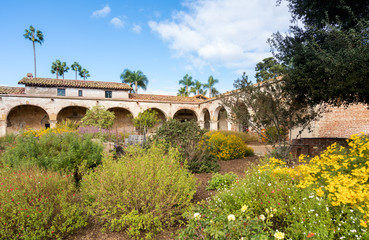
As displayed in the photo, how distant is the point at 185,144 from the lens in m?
6.52

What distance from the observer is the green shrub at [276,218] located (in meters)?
1.91

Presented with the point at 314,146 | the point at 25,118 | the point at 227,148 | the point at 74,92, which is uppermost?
the point at 74,92

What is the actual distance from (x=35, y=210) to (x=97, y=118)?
55.1 ft

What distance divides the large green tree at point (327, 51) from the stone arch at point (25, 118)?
23555 millimetres

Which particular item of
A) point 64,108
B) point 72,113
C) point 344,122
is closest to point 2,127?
point 64,108

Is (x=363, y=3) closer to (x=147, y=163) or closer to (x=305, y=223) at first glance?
(x=305, y=223)

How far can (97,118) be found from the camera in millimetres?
18344

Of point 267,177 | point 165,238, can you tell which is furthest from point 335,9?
point 165,238

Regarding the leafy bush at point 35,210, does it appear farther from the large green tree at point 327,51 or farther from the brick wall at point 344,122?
the brick wall at point 344,122

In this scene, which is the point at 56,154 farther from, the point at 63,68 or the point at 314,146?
the point at 63,68

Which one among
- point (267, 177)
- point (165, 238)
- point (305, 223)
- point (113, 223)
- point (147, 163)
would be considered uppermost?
point (147, 163)

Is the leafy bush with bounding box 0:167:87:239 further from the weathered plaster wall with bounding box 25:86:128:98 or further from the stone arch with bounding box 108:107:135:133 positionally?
the stone arch with bounding box 108:107:135:133

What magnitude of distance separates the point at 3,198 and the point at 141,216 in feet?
6.50

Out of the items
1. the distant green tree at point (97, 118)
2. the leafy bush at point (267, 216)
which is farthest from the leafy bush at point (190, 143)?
the distant green tree at point (97, 118)
